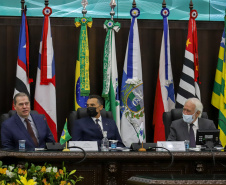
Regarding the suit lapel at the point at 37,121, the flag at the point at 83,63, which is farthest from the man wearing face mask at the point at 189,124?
the flag at the point at 83,63

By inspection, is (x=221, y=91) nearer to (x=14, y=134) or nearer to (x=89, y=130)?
(x=89, y=130)

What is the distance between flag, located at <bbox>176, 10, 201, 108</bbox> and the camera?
764cm

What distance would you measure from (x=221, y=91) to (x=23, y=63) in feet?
8.91

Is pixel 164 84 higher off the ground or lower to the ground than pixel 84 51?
lower

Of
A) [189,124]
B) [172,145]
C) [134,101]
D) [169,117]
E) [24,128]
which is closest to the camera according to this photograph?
[172,145]

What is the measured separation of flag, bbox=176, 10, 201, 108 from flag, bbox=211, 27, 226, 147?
296mm

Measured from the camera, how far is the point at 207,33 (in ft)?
26.7

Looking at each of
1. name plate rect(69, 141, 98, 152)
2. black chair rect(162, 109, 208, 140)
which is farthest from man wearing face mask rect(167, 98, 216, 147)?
name plate rect(69, 141, 98, 152)

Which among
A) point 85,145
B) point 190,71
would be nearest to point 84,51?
point 190,71

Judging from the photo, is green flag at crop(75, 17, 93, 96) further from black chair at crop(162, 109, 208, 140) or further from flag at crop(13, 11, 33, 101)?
black chair at crop(162, 109, 208, 140)

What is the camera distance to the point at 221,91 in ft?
25.4

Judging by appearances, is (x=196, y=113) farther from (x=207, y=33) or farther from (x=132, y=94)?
(x=207, y=33)

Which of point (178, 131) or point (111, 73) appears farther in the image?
point (111, 73)

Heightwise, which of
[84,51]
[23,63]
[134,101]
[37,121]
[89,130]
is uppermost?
[84,51]
